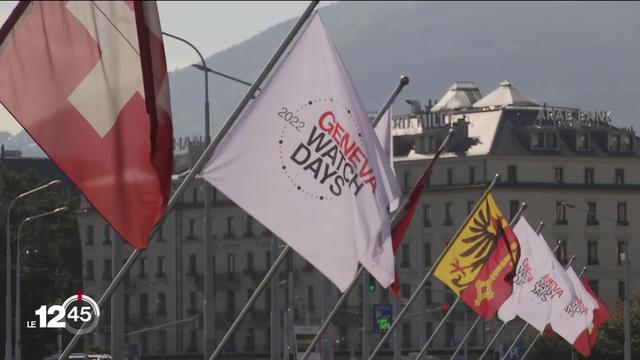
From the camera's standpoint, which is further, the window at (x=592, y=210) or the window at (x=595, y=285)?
the window at (x=592, y=210)

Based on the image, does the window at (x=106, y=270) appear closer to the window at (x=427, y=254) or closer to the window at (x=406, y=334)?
the window at (x=427, y=254)

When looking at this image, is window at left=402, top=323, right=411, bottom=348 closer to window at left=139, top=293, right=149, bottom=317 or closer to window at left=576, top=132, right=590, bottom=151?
window at left=576, top=132, right=590, bottom=151

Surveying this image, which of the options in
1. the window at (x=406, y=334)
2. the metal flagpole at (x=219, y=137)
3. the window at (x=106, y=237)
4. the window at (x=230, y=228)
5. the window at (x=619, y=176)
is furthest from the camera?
the window at (x=106, y=237)

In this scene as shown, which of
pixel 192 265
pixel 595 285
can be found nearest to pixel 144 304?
pixel 192 265

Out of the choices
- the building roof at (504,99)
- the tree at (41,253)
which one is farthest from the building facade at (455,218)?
the tree at (41,253)

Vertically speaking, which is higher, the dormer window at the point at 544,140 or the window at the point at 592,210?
the dormer window at the point at 544,140

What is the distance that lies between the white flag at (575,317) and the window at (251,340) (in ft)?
294

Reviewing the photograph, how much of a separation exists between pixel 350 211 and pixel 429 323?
112386 millimetres

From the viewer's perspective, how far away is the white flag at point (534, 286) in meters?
48.6

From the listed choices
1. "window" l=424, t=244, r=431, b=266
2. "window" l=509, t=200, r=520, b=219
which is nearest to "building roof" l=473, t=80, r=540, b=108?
"window" l=509, t=200, r=520, b=219

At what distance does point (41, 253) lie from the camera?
10950 centimetres

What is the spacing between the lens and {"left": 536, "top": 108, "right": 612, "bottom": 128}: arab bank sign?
143m

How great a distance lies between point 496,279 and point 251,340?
336ft

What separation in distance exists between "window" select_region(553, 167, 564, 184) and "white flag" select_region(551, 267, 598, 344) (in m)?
83.6
